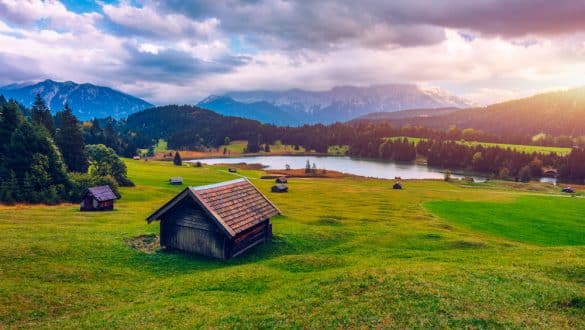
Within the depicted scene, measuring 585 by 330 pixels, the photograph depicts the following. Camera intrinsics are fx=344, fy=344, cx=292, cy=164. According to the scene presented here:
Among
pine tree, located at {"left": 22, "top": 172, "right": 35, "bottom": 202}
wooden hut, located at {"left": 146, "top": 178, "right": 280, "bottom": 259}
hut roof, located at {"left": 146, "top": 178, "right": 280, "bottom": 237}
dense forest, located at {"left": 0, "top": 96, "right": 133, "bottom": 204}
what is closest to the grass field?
wooden hut, located at {"left": 146, "top": 178, "right": 280, "bottom": 259}

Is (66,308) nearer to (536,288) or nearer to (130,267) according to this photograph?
(130,267)

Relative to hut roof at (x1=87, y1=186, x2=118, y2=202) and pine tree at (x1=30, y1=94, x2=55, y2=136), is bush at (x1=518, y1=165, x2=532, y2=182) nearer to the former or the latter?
hut roof at (x1=87, y1=186, x2=118, y2=202)

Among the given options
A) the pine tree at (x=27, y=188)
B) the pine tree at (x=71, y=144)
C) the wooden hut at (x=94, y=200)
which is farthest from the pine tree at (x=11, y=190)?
the pine tree at (x=71, y=144)

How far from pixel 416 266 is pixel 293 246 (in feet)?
39.8

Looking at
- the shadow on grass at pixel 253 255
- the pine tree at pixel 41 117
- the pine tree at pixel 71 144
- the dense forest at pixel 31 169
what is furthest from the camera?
the pine tree at pixel 41 117

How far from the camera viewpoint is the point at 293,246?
1265 inches

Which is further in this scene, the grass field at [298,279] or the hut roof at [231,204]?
the hut roof at [231,204]

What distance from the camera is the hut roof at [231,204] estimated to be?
27812 mm

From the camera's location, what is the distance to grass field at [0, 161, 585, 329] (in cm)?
1611

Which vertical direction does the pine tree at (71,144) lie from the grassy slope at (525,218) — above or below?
above

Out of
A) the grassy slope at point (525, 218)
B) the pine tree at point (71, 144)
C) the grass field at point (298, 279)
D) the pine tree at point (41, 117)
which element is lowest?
the grassy slope at point (525, 218)

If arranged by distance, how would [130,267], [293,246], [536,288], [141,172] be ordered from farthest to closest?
[141,172] → [293,246] → [130,267] → [536,288]

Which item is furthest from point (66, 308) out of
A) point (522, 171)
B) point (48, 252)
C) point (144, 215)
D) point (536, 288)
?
point (522, 171)

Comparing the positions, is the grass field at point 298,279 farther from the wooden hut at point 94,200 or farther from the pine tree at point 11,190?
the pine tree at point 11,190
